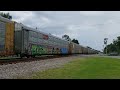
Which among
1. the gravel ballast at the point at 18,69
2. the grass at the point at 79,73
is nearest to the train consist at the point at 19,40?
the gravel ballast at the point at 18,69

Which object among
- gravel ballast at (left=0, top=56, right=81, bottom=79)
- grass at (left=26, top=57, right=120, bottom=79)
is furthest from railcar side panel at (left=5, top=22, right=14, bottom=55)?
grass at (left=26, top=57, right=120, bottom=79)

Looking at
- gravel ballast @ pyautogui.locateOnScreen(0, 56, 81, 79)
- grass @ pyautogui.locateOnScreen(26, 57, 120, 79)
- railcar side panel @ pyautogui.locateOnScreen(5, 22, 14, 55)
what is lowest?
grass @ pyautogui.locateOnScreen(26, 57, 120, 79)

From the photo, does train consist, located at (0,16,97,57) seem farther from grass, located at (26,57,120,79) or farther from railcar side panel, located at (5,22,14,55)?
grass, located at (26,57,120,79)

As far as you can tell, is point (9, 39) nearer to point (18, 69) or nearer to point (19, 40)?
point (19, 40)

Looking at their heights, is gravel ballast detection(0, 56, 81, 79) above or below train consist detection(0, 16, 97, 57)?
below

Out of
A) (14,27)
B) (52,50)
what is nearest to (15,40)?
(14,27)

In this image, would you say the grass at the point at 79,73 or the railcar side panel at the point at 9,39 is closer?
the grass at the point at 79,73

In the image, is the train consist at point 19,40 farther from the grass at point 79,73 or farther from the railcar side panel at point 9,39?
the grass at point 79,73

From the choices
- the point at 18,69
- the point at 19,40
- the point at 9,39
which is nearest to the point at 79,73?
the point at 18,69
